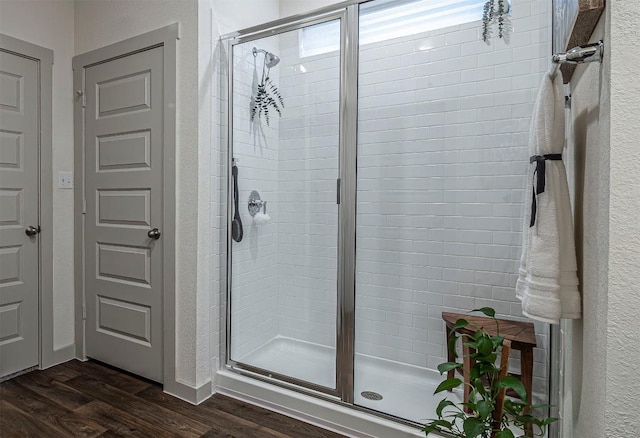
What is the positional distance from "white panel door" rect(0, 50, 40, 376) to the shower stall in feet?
4.12

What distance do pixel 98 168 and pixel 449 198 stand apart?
2304 millimetres

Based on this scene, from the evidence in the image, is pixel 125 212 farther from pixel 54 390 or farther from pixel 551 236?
pixel 551 236

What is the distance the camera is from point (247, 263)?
94.6 inches

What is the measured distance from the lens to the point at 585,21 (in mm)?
907

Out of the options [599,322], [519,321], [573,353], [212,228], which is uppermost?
[212,228]

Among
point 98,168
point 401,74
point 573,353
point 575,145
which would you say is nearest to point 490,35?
point 401,74

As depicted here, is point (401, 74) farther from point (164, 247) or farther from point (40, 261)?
point (40, 261)

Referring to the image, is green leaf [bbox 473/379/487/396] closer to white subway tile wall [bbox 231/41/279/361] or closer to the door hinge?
white subway tile wall [bbox 231/41/279/361]

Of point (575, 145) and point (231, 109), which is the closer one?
point (575, 145)

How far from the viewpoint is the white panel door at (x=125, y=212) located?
2.19 meters

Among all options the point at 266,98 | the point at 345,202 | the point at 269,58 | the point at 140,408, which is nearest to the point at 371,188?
the point at 345,202

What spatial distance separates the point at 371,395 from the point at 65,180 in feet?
7.98

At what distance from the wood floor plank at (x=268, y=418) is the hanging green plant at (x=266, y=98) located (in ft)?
5.69

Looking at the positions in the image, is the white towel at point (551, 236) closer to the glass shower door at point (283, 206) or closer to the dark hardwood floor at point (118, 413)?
the glass shower door at point (283, 206)
